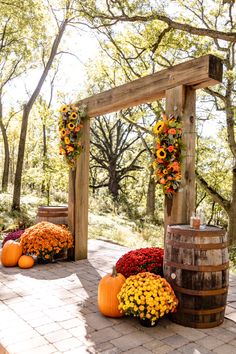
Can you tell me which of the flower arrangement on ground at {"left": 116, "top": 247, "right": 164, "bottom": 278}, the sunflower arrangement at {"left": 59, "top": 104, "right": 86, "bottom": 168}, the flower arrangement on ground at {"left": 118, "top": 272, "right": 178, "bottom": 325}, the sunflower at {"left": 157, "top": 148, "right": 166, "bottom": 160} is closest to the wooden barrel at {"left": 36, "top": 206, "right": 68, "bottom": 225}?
the sunflower arrangement at {"left": 59, "top": 104, "right": 86, "bottom": 168}

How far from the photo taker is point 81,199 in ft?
18.7

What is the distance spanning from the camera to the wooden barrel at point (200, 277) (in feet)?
10.1

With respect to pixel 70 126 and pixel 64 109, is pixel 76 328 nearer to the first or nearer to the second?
pixel 70 126

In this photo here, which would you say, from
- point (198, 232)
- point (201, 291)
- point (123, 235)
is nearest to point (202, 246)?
point (198, 232)

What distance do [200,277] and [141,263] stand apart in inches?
35.3

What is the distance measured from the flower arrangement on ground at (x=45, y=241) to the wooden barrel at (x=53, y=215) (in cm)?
49

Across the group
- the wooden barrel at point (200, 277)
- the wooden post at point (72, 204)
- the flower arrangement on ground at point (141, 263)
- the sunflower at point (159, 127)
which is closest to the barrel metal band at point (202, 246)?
the wooden barrel at point (200, 277)

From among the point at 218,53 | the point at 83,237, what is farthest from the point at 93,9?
the point at 83,237

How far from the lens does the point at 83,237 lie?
5.68m

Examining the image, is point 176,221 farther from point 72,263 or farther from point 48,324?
point 72,263

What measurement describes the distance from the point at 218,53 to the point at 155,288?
8.80 meters

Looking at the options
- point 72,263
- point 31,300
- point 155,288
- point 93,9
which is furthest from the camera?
point 93,9

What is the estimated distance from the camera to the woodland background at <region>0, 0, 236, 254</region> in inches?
361

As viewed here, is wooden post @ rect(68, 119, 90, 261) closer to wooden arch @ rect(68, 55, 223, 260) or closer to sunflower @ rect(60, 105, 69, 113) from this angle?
sunflower @ rect(60, 105, 69, 113)
